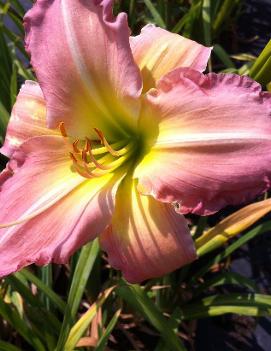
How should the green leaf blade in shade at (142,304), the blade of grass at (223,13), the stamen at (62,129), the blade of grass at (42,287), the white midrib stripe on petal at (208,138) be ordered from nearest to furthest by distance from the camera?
the white midrib stripe on petal at (208,138) < the stamen at (62,129) < the green leaf blade in shade at (142,304) < the blade of grass at (42,287) < the blade of grass at (223,13)

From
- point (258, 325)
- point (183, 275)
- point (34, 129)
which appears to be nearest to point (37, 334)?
point (183, 275)

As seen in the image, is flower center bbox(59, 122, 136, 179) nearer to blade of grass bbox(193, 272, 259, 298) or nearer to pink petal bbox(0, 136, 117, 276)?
pink petal bbox(0, 136, 117, 276)

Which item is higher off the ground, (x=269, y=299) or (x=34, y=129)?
(x=34, y=129)

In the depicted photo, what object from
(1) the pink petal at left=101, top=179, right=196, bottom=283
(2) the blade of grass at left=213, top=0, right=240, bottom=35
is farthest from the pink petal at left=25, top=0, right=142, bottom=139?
(2) the blade of grass at left=213, top=0, right=240, bottom=35

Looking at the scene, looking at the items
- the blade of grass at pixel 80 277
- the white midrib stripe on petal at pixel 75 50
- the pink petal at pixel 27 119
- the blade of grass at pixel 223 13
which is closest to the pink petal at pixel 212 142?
the white midrib stripe on petal at pixel 75 50

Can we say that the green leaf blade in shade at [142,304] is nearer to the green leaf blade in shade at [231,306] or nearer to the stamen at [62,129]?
the green leaf blade in shade at [231,306]

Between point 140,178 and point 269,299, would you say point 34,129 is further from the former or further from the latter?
point 269,299

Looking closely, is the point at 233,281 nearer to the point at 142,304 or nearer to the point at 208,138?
the point at 142,304
